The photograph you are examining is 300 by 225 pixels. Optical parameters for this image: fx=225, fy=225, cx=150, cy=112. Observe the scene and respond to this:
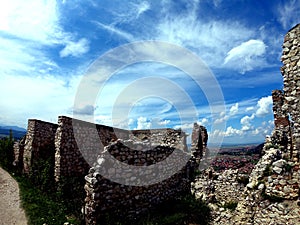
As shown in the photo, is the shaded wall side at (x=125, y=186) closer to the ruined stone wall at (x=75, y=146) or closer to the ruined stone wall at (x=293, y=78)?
the ruined stone wall at (x=293, y=78)

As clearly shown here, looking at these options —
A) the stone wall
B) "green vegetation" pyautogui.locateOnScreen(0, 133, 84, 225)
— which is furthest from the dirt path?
the stone wall

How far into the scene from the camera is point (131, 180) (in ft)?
26.7

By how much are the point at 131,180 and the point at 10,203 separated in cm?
622

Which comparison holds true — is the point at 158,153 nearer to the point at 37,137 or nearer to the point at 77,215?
the point at 77,215

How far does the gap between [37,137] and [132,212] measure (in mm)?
8466

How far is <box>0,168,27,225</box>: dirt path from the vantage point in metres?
8.68

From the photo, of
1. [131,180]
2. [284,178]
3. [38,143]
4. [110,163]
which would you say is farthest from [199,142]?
[38,143]

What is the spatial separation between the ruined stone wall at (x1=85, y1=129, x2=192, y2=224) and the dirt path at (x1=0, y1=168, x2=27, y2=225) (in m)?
3.50

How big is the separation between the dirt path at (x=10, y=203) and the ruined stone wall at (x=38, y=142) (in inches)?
48.7

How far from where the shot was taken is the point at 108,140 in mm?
16047

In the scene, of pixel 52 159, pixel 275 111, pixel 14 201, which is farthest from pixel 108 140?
pixel 275 111

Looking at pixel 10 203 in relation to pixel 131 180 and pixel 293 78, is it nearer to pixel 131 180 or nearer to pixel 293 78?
pixel 131 180

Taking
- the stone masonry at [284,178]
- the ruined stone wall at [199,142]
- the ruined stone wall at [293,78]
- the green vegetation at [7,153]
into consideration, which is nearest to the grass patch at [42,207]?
the green vegetation at [7,153]

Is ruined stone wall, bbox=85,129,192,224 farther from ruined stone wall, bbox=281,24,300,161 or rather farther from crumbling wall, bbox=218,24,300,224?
ruined stone wall, bbox=281,24,300,161
